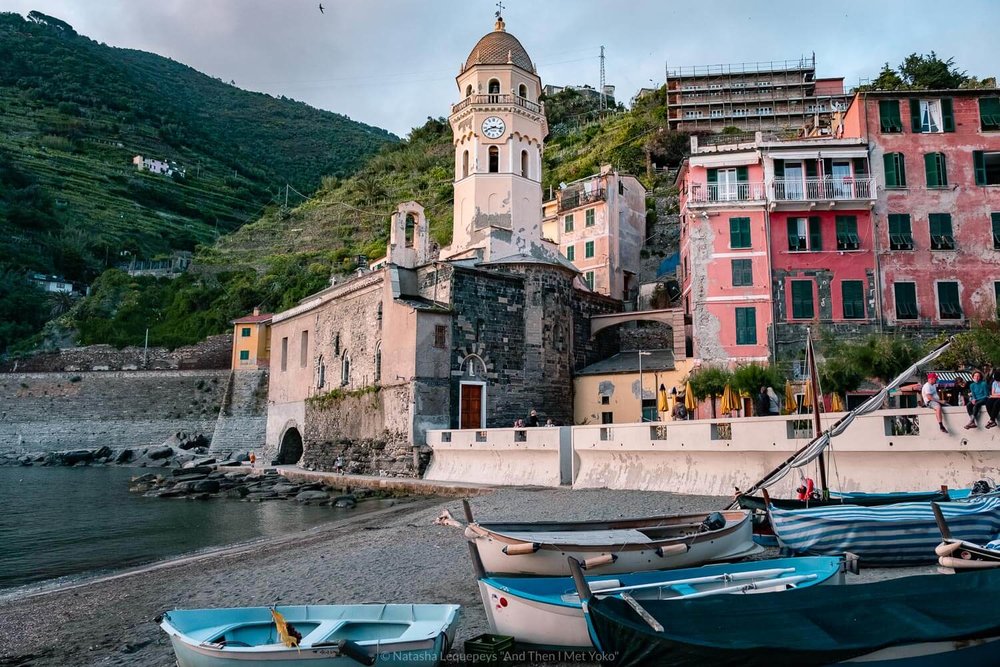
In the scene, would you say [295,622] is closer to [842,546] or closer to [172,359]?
[842,546]

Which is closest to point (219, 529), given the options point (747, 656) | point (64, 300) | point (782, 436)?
point (782, 436)

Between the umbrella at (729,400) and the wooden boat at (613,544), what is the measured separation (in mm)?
12336

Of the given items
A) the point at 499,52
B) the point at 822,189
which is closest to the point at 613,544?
the point at 822,189

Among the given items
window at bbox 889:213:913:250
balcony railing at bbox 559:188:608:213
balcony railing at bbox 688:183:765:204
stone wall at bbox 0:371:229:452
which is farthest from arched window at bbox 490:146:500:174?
stone wall at bbox 0:371:229:452

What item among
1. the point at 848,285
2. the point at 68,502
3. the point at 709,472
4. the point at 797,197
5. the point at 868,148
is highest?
the point at 868,148

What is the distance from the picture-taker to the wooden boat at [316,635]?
18.1 feet

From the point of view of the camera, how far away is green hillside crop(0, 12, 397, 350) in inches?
3068

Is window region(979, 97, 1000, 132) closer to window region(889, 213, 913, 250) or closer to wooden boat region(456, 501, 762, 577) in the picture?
window region(889, 213, 913, 250)

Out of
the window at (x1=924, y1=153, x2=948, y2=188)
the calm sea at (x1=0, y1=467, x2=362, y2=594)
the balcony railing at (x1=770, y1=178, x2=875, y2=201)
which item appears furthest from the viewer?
the balcony railing at (x1=770, y1=178, x2=875, y2=201)

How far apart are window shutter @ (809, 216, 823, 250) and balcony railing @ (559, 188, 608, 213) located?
1656 centimetres

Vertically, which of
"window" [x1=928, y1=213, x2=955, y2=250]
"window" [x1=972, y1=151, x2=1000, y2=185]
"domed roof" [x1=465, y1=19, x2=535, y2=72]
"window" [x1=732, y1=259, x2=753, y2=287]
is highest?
"domed roof" [x1=465, y1=19, x2=535, y2=72]

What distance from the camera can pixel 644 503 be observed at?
15.3m

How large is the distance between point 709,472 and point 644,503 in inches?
77.1

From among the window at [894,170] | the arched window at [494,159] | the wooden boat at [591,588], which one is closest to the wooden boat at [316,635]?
the wooden boat at [591,588]
